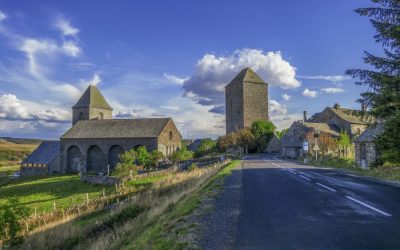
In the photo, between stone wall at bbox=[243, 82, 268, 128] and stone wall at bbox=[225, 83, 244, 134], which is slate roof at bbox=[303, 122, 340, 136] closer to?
stone wall at bbox=[243, 82, 268, 128]

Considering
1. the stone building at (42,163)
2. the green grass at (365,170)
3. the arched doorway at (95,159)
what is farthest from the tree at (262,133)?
the stone building at (42,163)

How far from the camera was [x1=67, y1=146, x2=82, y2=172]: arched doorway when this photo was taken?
214ft

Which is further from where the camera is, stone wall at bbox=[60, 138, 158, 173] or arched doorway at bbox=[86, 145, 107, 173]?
arched doorway at bbox=[86, 145, 107, 173]

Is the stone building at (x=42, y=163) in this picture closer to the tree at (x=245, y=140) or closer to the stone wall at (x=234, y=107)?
the tree at (x=245, y=140)

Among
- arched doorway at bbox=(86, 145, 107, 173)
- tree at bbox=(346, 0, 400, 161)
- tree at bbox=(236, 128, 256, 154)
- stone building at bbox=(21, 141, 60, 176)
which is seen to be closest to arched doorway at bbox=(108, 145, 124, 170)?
arched doorway at bbox=(86, 145, 107, 173)

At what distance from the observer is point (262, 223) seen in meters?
7.87

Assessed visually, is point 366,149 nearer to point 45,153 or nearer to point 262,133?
point 262,133

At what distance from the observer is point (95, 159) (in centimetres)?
6450

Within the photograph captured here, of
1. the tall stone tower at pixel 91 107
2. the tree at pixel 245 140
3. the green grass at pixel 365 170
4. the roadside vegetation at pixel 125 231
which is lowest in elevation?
the roadside vegetation at pixel 125 231

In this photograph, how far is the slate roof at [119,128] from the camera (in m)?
60.2

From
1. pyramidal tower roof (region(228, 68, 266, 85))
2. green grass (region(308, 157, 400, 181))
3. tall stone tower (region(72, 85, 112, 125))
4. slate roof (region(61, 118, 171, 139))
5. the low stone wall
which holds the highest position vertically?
pyramidal tower roof (region(228, 68, 266, 85))

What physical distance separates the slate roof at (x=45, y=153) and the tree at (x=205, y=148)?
27938mm

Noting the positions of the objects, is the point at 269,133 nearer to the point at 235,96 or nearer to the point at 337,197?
the point at 235,96

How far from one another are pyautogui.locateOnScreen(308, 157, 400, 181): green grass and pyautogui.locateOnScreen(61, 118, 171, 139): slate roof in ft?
100
